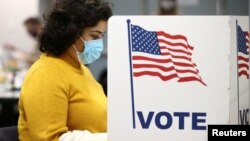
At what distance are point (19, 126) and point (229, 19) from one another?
2.99ft

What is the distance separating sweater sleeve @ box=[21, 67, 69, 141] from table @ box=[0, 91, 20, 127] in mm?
2579

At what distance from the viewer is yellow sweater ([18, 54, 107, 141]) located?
142 centimetres

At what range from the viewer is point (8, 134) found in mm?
1603

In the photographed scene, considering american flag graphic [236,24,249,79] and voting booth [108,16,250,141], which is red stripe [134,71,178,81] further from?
american flag graphic [236,24,249,79]

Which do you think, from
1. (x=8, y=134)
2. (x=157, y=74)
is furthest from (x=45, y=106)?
(x=157, y=74)

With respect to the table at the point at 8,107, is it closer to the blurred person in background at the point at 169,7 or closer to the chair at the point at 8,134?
the blurred person in background at the point at 169,7

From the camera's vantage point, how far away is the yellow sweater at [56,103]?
142 centimetres

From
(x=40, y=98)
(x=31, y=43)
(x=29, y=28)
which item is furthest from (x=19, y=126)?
(x=31, y=43)

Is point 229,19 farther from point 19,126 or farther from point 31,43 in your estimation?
point 31,43

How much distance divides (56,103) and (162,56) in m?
0.51

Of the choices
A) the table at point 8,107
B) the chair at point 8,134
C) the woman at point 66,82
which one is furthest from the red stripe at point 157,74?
the table at point 8,107

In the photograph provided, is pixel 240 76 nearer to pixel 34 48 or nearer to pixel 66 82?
pixel 66 82

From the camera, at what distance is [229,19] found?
3.36ft

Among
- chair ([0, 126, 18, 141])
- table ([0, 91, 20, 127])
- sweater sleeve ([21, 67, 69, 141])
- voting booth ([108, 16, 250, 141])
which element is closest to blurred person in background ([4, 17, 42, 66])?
table ([0, 91, 20, 127])
